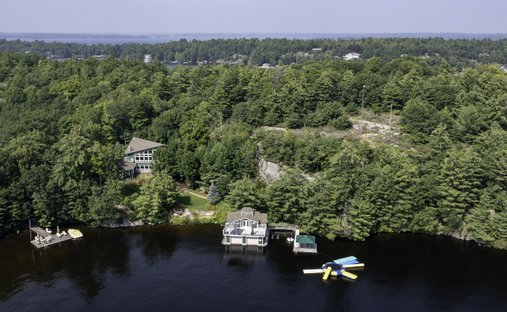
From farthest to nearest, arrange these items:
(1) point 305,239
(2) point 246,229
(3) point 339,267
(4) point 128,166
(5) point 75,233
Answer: (4) point 128,166 → (5) point 75,233 → (2) point 246,229 → (1) point 305,239 → (3) point 339,267

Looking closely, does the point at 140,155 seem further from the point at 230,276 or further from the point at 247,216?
the point at 230,276

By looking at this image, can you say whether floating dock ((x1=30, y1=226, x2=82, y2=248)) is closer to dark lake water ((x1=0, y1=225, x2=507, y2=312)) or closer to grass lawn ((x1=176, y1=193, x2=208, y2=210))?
dark lake water ((x1=0, y1=225, x2=507, y2=312))

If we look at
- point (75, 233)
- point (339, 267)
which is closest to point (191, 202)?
point (75, 233)

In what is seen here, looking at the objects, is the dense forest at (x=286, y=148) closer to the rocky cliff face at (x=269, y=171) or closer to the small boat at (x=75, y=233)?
the rocky cliff face at (x=269, y=171)

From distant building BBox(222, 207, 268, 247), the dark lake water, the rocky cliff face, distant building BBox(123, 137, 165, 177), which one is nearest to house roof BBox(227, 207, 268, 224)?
distant building BBox(222, 207, 268, 247)

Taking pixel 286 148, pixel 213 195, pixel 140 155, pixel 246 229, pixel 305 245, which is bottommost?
pixel 305 245

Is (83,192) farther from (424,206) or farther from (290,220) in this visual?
(424,206)
